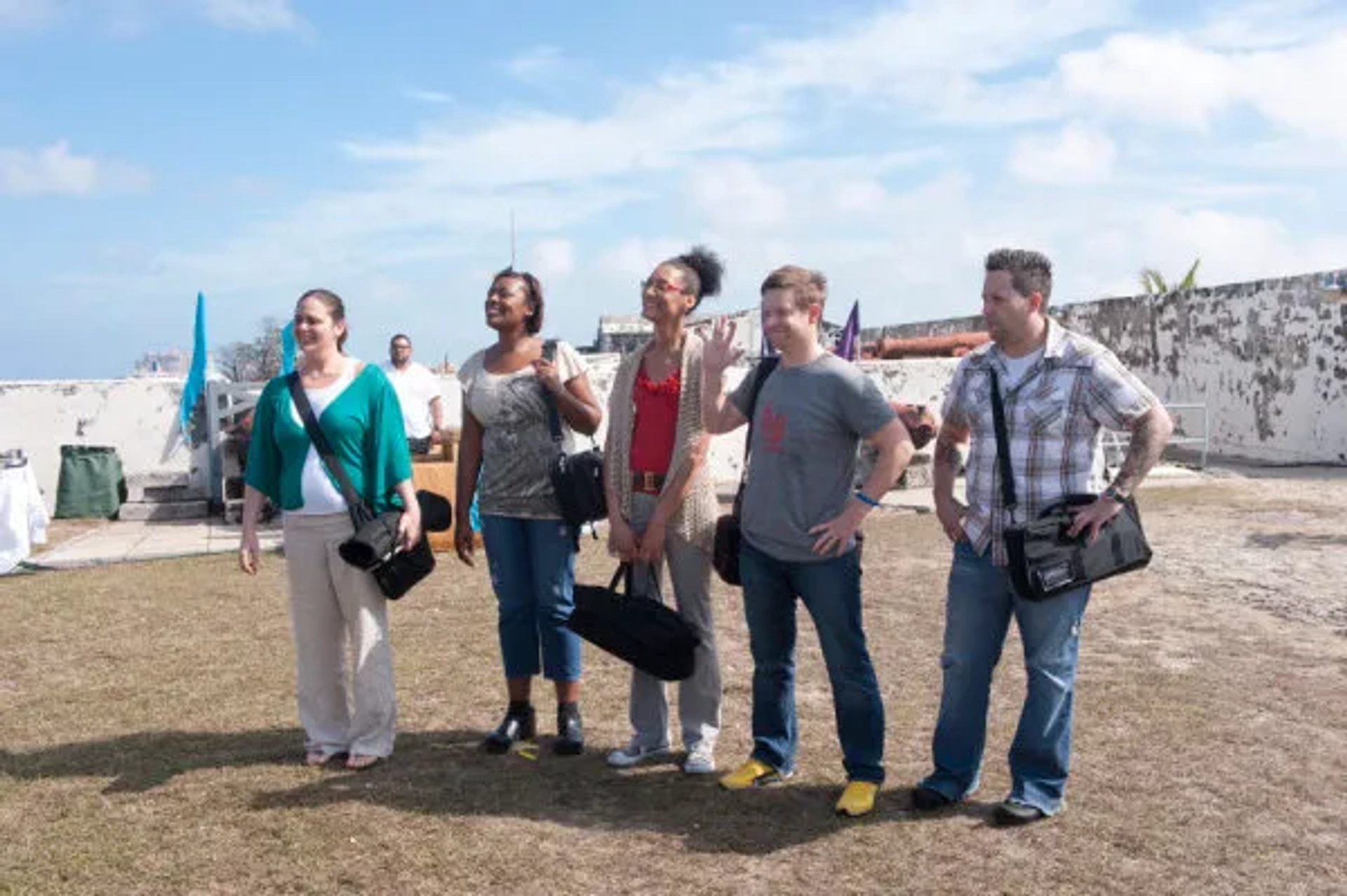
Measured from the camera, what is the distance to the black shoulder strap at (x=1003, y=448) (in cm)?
403

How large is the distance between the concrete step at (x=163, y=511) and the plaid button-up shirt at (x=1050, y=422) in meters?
11.2

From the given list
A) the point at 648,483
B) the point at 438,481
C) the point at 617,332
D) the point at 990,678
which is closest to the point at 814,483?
the point at 648,483

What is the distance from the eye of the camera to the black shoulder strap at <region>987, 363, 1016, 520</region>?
4.03m

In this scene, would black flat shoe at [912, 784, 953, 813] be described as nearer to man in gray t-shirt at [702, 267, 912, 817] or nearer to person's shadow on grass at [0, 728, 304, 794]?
man in gray t-shirt at [702, 267, 912, 817]

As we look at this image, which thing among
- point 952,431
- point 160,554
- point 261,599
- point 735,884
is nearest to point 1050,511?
point 952,431

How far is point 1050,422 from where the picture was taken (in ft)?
13.0

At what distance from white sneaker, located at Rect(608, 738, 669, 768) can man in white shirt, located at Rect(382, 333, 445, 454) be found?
20.3ft

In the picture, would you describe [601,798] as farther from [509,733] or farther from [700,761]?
[509,733]

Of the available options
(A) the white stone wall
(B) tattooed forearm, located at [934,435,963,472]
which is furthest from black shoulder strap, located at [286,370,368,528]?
(A) the white stone wall

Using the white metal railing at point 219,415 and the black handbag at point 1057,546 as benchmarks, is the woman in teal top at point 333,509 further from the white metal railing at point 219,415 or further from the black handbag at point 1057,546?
the white metal railing at point 219,415

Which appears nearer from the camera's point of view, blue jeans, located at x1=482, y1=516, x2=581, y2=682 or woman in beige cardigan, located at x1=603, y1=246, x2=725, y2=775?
woman in beige cardigan, located at x1=603, y1=246, x2=725, y2=775

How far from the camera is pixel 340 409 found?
4.61m

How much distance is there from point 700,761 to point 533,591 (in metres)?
0.91

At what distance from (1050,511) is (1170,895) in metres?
1.15
